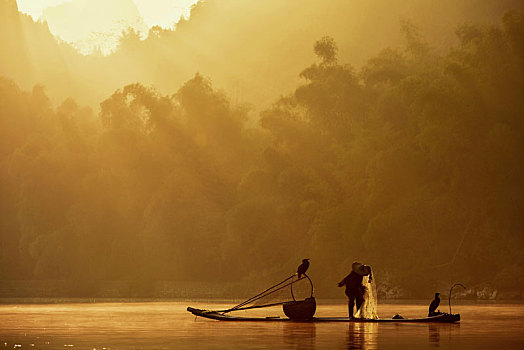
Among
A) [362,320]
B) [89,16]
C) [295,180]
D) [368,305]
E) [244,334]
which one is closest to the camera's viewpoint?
[244,334]

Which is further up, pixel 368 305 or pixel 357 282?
→ pixel 357 282

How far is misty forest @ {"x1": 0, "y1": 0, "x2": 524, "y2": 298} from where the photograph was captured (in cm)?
3878

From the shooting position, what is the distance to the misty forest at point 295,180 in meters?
38.8

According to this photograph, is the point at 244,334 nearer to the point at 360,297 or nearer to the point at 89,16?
the point at 360,297

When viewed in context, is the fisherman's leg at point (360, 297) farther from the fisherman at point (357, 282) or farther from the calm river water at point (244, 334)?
the calm river water at point (244, 334)

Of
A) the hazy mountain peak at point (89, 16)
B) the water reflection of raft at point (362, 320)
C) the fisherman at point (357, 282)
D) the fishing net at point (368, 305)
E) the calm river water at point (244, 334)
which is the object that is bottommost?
the calm river water at point (244, 334)

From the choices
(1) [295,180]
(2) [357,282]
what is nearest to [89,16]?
(1) [295,180]

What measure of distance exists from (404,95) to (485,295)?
950 centimetres

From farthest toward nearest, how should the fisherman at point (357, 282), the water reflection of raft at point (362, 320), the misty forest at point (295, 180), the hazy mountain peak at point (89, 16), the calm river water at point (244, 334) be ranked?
1. the hazy mountain peak at point (89, 16)
2. the misty forest at point (295, 180)
3. the fisherman at point (357, 282)
4. the water reflection of raft at point (362, 320)
5. the calm river water at point (244, 334)

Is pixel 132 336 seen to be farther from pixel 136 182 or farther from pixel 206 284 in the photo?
pixel 136 182

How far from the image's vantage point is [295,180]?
4553 cm

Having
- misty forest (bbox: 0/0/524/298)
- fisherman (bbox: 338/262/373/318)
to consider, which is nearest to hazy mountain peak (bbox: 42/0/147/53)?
misty forest (bbox: 0/0/524/298)

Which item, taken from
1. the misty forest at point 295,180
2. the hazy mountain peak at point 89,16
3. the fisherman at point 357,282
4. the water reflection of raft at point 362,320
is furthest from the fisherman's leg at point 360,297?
the hazy mountain peak at point 89,16

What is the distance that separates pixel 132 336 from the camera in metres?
14.4
